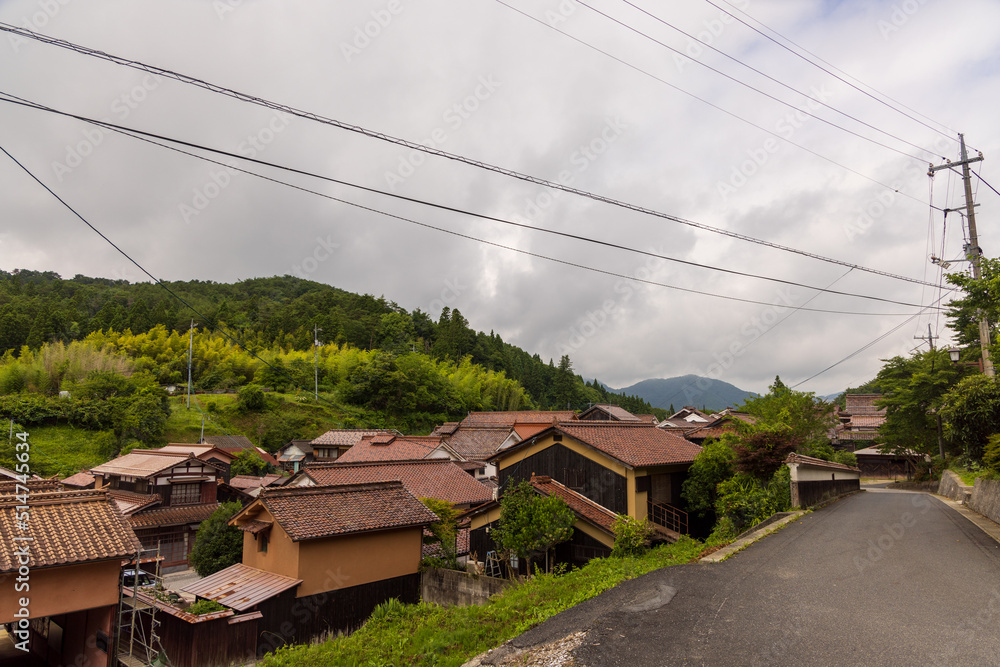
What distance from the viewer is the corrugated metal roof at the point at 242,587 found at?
35.7 feet

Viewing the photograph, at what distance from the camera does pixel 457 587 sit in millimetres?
12500

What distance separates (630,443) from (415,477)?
963 cm

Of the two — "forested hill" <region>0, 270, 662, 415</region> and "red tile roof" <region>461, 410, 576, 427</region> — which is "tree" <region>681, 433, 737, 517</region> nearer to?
"red tile roof" <region>461, 410, 576, 427</region>

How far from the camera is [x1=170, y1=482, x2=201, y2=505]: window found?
74.5 feet

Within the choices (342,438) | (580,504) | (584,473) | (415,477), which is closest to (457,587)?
(580,504)

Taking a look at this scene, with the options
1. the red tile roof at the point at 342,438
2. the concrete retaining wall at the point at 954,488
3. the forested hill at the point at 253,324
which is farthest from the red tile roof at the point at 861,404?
the red tile roof at the point at 342,438

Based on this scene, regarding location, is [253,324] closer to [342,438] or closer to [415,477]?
[342,438]

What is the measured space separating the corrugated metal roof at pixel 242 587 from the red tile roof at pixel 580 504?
260 inches

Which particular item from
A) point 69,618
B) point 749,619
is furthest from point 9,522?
point 749,619

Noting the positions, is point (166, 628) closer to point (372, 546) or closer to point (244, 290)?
point (372, 546)

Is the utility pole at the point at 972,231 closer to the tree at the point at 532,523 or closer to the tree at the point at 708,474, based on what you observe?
the tree at the point at 708,474

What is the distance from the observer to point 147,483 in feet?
72.4

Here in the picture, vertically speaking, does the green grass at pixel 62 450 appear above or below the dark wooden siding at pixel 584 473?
below

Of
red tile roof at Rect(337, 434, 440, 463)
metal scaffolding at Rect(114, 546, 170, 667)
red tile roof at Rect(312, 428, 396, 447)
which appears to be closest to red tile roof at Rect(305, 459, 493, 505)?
red tile roof at Rect(337, 434, 440, 463)
